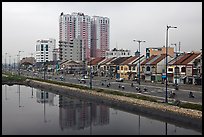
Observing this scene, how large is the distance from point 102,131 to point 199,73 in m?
31.5

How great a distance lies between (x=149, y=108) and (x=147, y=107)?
420 millimetres

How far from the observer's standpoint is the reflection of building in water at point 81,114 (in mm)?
27631

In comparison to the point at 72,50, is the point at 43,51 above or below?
above

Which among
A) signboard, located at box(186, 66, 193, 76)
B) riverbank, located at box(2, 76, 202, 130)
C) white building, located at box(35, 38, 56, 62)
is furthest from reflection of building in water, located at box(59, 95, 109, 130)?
white building, located at box(35, 38, 56, 62)

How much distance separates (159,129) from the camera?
969 inches

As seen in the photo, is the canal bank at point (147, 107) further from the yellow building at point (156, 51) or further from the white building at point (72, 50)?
the white building at point (72, 50)

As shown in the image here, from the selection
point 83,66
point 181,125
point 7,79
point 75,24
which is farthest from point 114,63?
point 75,24

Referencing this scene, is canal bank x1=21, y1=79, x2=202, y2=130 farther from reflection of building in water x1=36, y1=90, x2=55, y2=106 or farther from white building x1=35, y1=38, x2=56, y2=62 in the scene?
white building x1=35, y1=38, x2=56, y2=62

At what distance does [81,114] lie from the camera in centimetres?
3266

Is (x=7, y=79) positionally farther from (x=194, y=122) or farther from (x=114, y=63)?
(x=194, y=122)

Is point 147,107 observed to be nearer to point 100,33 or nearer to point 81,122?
point 81,122

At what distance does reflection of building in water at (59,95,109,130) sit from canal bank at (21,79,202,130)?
2056mm

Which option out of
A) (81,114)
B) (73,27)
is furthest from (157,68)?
(73,27)

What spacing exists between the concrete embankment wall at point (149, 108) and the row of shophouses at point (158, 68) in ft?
43.1
